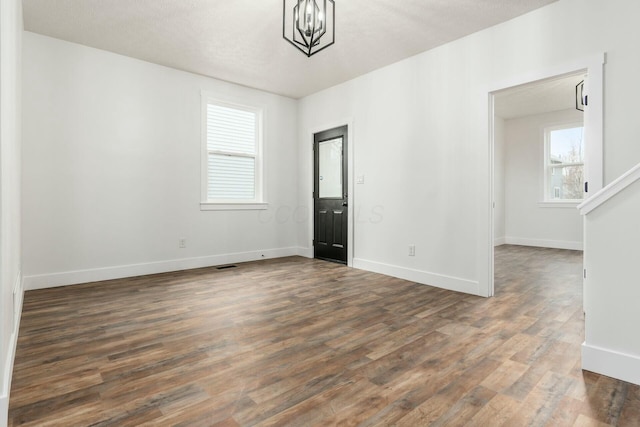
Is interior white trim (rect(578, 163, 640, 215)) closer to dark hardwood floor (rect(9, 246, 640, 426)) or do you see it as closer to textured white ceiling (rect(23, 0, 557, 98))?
dark hardwood floor (rect(9, 246, 640, 426))

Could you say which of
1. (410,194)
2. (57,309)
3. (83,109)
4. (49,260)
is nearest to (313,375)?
(57,309)

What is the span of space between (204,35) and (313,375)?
11.5 ft

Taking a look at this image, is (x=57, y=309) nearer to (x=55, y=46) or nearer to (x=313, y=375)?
(x=313, y=375)

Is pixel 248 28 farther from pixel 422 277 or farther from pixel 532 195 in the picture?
pixel 532 195

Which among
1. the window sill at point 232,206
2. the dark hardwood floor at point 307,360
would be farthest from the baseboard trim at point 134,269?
the window sill at point 232,206

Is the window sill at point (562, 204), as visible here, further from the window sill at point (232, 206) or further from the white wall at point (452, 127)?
the window sill at point (232, 206)

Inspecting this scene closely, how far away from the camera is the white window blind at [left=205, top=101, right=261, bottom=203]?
16.4ft

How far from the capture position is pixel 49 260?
373cm

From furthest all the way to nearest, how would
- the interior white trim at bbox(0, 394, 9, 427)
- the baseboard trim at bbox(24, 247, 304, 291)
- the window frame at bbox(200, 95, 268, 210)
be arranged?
the window frame at bbox(200, 95, 268, 210) < the baseboard trim at bbox(24, 247, 304, 291) < the interior white trim at bbox(0, 394, 9, 427)

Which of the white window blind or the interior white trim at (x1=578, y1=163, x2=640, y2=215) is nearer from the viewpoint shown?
the interior white trim at (x1=578, y1=163, x2=640, y2=215)

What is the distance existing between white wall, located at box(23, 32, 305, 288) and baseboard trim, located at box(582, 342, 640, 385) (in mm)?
4322

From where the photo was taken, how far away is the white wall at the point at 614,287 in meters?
1.79

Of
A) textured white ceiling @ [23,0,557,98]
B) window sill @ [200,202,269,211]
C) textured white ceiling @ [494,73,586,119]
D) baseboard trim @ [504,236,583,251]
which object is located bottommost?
baseboard trim @ [504,236,583,251]

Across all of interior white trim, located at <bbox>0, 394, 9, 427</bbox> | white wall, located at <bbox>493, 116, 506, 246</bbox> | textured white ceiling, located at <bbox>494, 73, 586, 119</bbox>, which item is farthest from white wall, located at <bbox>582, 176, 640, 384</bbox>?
white wall, located at <bbox>493, 116, 506, 246</bbox>
